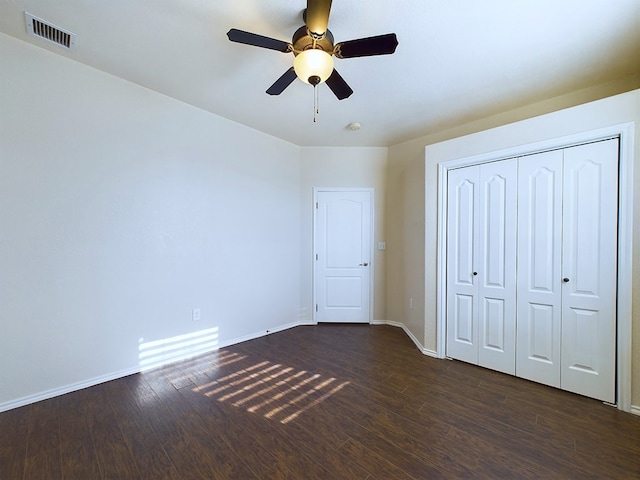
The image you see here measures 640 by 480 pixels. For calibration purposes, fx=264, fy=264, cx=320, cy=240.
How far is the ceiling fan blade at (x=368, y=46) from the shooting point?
1.51 m

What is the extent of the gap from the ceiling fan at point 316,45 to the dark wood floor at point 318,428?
2.31m

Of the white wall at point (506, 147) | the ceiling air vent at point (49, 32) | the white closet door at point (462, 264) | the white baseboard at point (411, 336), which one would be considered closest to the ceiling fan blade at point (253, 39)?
the ceiling air vent at point (49, 32)

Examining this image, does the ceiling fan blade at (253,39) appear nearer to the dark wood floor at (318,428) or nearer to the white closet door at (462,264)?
the white closet door at (462,264)

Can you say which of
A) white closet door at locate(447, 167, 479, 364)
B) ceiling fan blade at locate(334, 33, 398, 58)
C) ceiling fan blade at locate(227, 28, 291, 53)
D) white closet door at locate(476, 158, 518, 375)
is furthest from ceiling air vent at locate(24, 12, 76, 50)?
white closet door at locate(476, 158, 518, 375)

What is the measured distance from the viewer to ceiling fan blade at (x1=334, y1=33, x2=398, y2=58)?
4.94 ft

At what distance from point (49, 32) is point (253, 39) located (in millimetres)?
1602

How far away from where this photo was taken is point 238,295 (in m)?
3.35

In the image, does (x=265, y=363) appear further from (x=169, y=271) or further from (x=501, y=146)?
(x=501, y=146)

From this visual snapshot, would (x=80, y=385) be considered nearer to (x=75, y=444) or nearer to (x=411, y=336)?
(x=75, y=444)

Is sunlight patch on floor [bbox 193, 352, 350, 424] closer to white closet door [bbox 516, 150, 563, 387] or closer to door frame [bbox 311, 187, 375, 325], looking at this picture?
door frame [bbox 311, 187, 375, 325]

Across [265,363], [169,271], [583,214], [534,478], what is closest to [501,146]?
[583,214]

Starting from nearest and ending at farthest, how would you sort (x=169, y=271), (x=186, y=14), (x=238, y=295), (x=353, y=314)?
(x=186, y=14) → (x=169, y=271) → (x=238, y=295) → (x=353, y=314)

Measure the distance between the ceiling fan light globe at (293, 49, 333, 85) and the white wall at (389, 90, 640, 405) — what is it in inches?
71.4

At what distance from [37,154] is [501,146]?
3.96 meters
